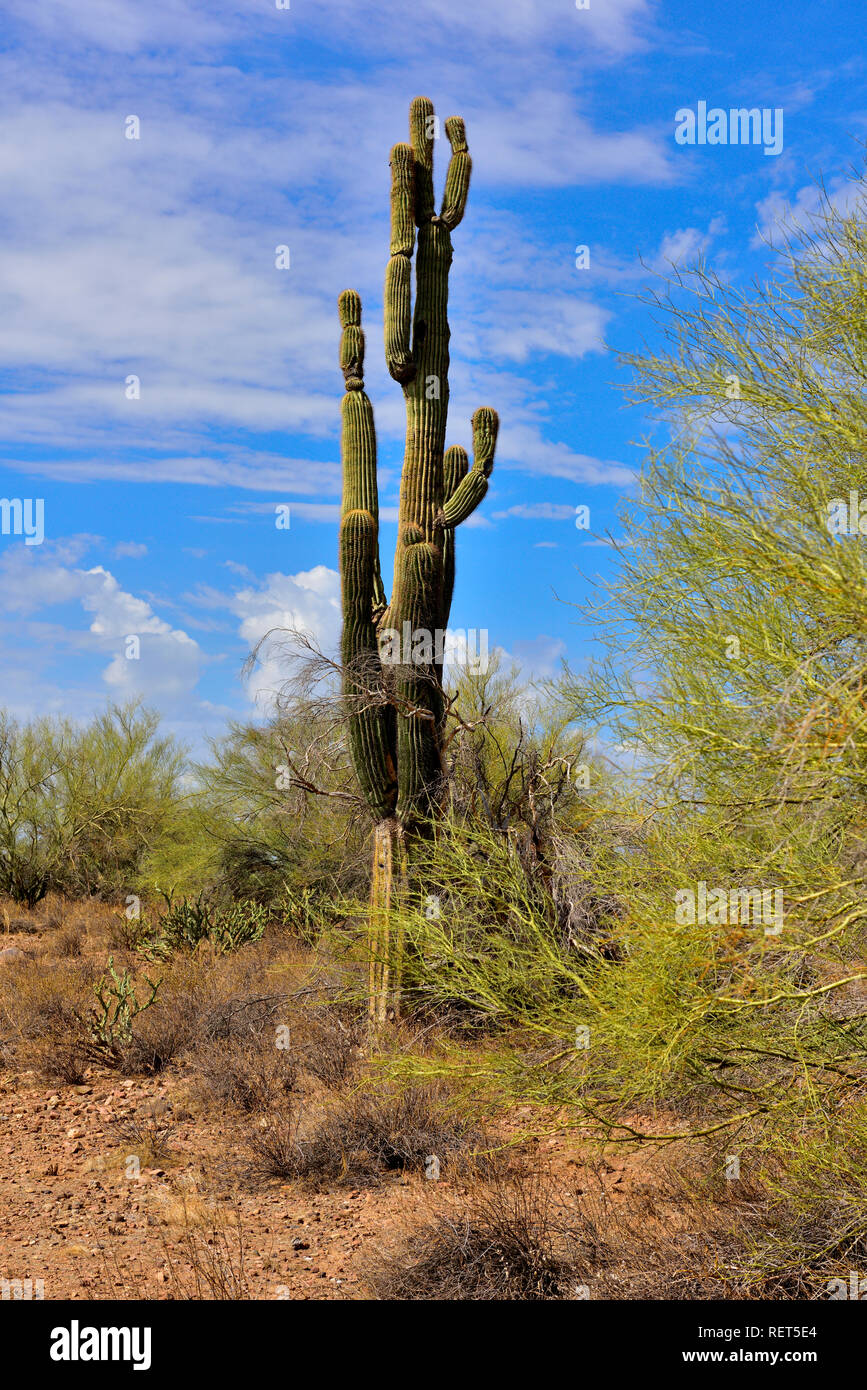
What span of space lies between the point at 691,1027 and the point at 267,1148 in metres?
3.44

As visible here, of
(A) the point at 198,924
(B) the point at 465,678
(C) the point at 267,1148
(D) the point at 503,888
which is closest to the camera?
(C) the point at 267,1148

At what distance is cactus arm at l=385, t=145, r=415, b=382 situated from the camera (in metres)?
10.4

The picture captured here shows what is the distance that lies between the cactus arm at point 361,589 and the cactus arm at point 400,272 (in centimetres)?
47

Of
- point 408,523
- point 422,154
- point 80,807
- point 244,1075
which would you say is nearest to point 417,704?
point 408,523

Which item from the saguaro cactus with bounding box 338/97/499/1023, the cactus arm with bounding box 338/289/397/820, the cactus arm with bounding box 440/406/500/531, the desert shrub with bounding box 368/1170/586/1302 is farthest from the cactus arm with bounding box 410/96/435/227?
the desert shrub with bounding box 368/1170/586/1302

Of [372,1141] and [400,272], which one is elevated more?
[400,272]

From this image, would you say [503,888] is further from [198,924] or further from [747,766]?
[198,924]

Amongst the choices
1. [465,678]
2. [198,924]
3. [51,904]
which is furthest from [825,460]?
[51,904]

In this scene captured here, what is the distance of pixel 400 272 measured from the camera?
10.5 meters

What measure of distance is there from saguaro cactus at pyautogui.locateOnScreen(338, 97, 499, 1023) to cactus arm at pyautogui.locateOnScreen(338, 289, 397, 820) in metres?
0.01

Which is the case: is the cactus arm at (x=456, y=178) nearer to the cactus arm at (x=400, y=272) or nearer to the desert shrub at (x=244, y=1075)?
the cactus arm at (x=400, y=272)

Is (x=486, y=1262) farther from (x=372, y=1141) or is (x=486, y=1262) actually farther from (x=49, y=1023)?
(x=49, y=1023)

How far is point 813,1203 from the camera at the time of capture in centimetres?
516

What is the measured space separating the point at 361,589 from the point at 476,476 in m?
1.56
